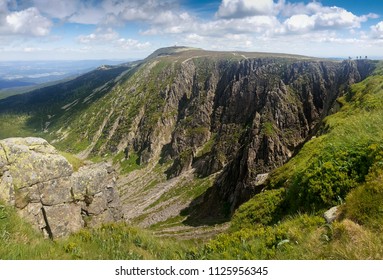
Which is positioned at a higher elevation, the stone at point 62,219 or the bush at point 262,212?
the bush at point 262,212

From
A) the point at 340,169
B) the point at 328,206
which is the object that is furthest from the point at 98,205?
the point at 340,169

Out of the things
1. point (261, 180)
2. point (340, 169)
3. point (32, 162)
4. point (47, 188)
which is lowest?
point (261, 180)

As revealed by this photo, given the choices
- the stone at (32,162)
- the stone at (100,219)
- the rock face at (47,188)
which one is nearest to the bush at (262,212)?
the rock face at (47,188)

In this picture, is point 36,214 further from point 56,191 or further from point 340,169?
point 340,169

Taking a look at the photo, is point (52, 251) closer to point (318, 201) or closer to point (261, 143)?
point (318, 201)

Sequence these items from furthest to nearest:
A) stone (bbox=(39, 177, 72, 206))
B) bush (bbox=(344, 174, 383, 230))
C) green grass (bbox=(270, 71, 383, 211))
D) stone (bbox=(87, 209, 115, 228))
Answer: stone (bbox=(87, 209, 115, 228))
stone (bbox=(39, 177, 72, 206))
green grass (bbox=(270, 71, 383, 211))
bush (bbox=(344, 174, 383, 230))

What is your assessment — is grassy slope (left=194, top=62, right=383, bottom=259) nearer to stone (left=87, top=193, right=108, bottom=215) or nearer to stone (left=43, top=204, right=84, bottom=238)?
stone (left=43, top=204, right=84, bottom=238)

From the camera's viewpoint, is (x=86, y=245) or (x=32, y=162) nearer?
(x=86, y=245)

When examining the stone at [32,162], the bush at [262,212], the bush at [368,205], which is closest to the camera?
the bush at [368,205]

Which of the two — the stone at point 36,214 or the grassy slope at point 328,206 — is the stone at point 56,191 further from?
the grassy slope at point 328,206

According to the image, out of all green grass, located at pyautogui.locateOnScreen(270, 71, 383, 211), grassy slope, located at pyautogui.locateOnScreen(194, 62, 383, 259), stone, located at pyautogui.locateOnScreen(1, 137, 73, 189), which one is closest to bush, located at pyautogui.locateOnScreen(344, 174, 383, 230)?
grassy slope, located at pyautogui.locateOnScreen(194, 62, 383, 259)
